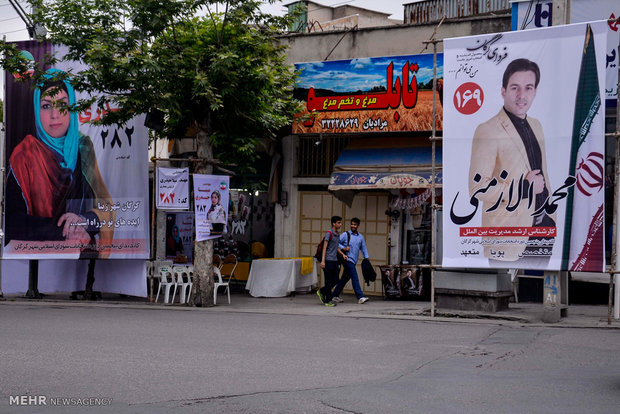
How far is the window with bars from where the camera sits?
19.8m

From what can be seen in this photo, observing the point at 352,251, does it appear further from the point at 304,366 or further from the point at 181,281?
the point at 304,366

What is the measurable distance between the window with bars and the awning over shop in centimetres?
62

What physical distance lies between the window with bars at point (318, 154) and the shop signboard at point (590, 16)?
4.81m

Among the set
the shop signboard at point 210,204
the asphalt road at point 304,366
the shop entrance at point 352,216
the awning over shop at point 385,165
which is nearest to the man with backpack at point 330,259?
the awning over shop at point 385,165

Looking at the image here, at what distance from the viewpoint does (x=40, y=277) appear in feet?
63.1

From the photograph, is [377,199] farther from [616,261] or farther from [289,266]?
[616,261]

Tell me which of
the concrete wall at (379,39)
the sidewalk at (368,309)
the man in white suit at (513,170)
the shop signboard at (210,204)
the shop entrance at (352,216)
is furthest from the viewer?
the shop entrance at (352,216)

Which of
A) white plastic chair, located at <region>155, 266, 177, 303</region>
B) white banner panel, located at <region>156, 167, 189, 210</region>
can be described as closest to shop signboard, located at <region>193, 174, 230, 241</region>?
white banner panel, located at <region>156, 167, 189, 210</region>

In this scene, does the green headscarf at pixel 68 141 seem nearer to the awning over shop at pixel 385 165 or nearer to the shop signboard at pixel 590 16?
the awning over shop at pixel 385 165

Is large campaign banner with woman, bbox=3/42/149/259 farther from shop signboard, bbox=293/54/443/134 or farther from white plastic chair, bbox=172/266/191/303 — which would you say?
shop signboard, bbox=293/54/443/134

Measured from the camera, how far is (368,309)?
16.1 meters

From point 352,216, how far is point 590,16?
22.8 feet

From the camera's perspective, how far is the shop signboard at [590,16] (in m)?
16.5

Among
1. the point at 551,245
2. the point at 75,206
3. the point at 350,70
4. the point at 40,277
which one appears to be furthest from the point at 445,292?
the point at 40,277
